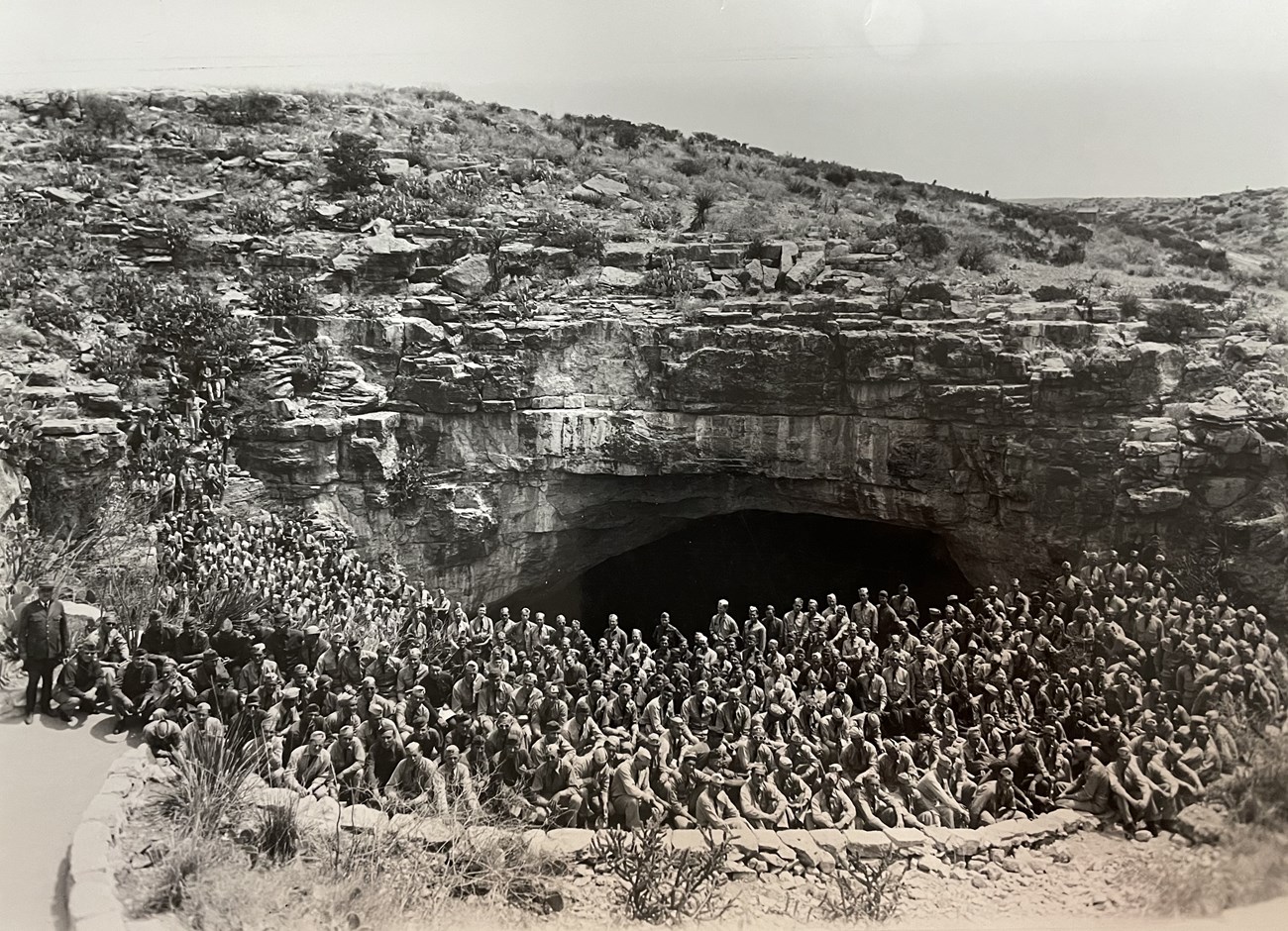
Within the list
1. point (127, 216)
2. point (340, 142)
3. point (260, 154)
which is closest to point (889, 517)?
point (340, 142)

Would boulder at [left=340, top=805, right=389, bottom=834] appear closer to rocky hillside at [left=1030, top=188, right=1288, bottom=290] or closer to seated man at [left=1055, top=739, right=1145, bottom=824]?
seated man at [left=1055, top=739, right=1145, bottom=824]

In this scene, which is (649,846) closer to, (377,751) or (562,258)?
(377,751)

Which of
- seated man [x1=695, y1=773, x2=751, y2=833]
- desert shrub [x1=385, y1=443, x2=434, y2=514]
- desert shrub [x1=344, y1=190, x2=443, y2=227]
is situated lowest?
seated man [x1=695, y1=773, x2=751, y2=833]

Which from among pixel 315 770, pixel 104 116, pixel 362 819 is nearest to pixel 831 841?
pixel 362 819

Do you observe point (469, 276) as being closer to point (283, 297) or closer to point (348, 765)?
point (283, 297)

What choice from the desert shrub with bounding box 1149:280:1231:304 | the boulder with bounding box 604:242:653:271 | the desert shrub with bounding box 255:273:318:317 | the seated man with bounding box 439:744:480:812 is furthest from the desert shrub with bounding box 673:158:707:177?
the seated man with bounding box 439:744:480:812

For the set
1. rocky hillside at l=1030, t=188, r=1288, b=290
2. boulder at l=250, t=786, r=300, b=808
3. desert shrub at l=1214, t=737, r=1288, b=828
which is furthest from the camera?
rocky hillside at l=1030, t=188, r=1288, b=290

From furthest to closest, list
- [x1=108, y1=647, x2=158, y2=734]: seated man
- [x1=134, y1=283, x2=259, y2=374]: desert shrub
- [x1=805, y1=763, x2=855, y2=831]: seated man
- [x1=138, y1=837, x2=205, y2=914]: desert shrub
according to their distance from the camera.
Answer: [x1=134, y1=283, x2=259, y2=374]: desert shrub
[x1=108, y1=647, x2=158, y2=734]: seated man
[x1=805, y1=763, x2=855, y2=831]: seated man
[x1=138, y1=837, x2=205, y2=914]: desert shrub
